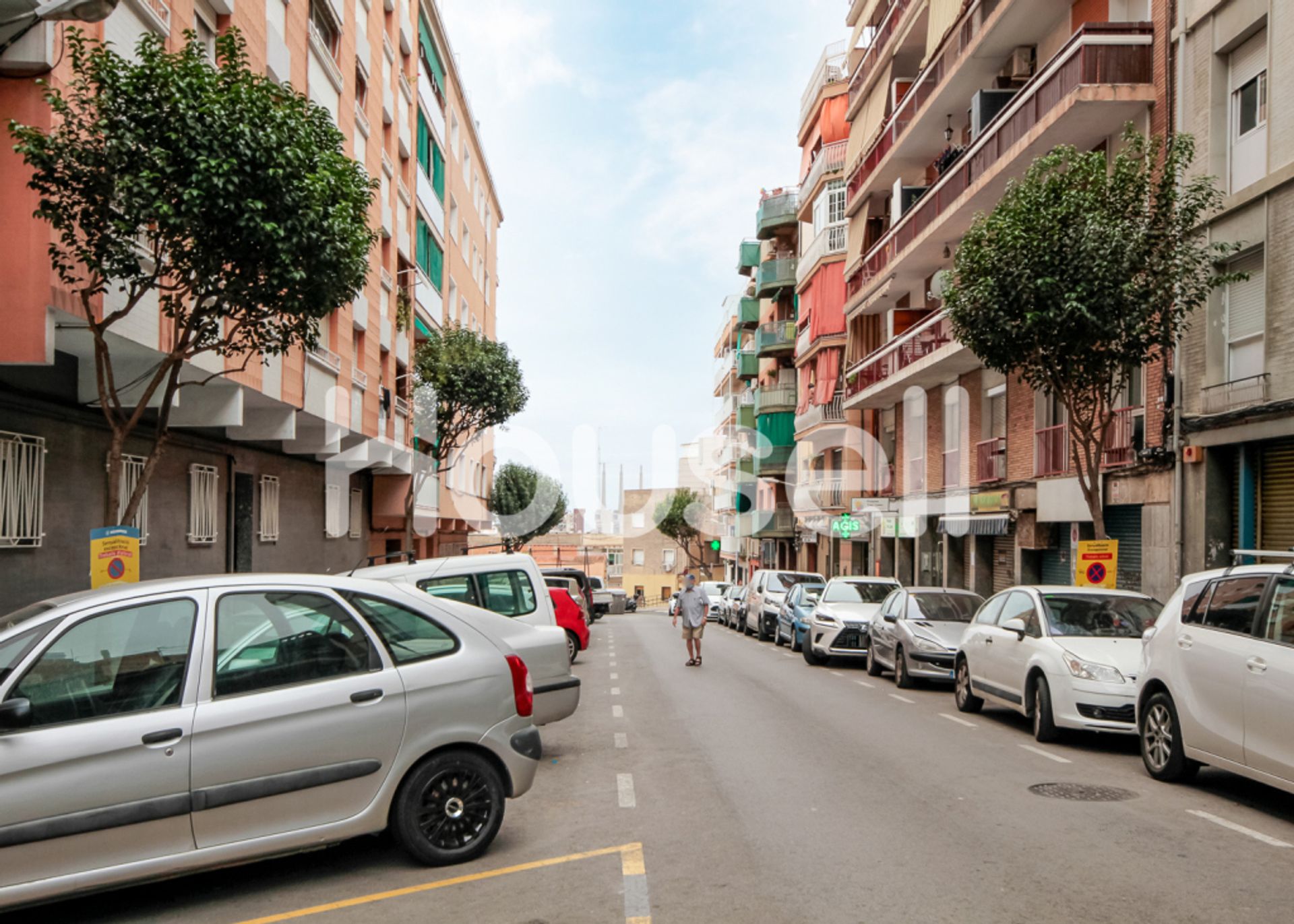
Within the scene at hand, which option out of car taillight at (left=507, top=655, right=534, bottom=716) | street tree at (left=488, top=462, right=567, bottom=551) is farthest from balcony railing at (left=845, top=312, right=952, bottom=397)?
street tree at (left=488, top=462, right=567, bottom=551)

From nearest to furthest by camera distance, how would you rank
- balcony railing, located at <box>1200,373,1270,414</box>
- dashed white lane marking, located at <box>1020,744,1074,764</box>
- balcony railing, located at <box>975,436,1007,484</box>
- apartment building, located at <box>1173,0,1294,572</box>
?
dashed white lane marking, located at <box>1020,744,1074,764</box>, apartment building, located at <box>1173,0,1294,572</box>, balcony railing, located at <box>1200,373,1270,414</box>, balcony railing, located at <box>975,436,1007,484</box>

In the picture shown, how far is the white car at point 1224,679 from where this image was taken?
301 inches

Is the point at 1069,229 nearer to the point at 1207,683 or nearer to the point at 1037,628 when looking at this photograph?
the point at 1037,628

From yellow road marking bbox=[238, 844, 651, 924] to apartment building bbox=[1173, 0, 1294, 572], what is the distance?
12.3 m

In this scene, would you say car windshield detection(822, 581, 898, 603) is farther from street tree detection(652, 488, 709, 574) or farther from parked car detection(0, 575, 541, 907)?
street tree detection(652, 488, 709, 574)

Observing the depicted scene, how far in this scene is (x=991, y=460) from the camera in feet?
88.4

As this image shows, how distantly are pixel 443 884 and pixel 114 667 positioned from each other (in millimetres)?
2072

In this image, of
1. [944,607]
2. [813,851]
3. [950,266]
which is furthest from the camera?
[950,266]

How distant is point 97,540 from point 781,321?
4354 cm

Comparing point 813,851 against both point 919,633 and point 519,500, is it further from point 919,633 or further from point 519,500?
point 519,500

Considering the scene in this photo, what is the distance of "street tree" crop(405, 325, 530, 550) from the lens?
30.2m

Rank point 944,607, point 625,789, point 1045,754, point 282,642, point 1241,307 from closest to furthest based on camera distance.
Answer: point 282,642
point 625,789
point 1045,754
point 1241,307
point 944,607

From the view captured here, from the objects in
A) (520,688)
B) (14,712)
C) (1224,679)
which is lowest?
(1224,679)

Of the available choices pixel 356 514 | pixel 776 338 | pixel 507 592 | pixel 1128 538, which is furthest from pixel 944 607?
pixel 776 338
